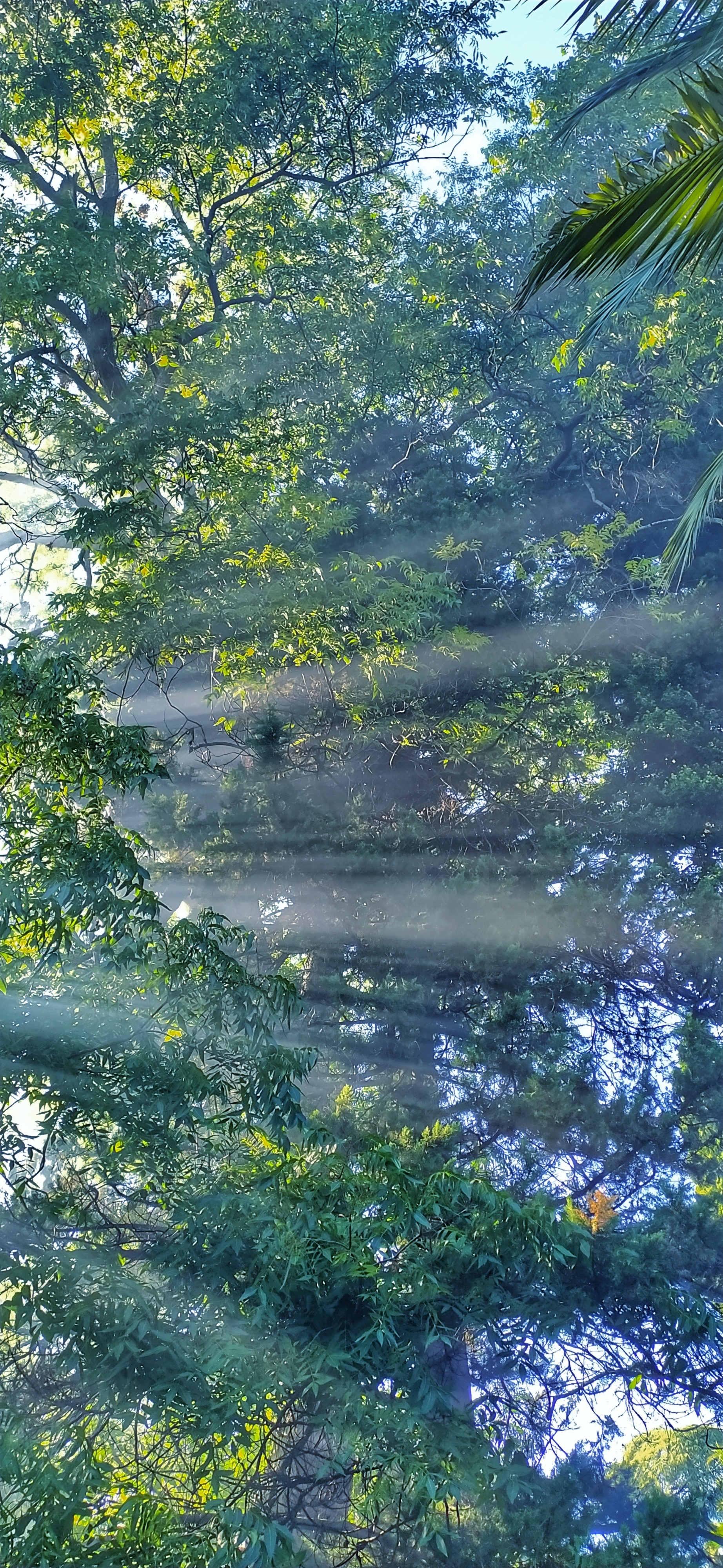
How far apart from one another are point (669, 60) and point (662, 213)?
3.35 ft

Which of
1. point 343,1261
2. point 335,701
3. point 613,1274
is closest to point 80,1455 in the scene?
point 343,1261

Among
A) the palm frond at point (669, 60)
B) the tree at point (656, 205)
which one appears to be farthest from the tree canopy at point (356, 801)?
the tree at point (656, 205)

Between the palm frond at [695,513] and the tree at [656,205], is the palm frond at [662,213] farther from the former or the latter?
the palm frond at [695,513]

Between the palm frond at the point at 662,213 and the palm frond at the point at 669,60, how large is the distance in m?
0.27

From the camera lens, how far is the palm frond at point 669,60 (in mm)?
3490

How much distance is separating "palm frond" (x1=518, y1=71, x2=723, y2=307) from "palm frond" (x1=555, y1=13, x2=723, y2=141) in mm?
266

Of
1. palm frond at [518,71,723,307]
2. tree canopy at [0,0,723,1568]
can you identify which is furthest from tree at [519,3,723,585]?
tree canopy at [0,0,723,1568]

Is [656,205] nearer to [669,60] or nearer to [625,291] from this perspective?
[625,291]

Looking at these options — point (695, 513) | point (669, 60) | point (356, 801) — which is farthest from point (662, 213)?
point (356, 801)

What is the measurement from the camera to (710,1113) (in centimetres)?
769

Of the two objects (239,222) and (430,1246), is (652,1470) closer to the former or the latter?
(430,1246)

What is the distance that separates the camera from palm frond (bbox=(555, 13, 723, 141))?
3.49 meters

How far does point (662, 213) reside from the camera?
10.3ft

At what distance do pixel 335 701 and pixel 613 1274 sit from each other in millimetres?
4715
